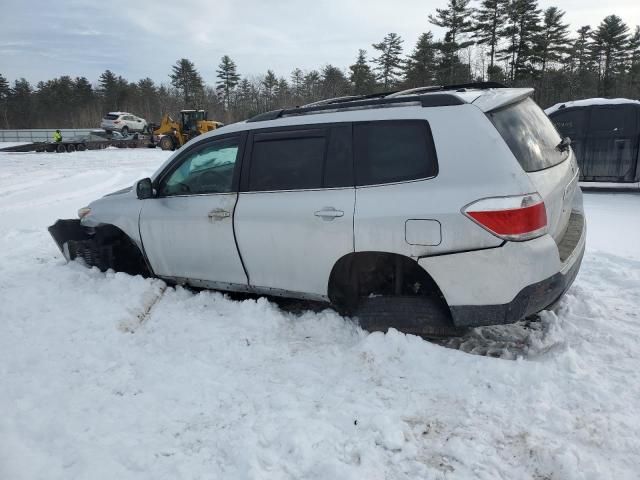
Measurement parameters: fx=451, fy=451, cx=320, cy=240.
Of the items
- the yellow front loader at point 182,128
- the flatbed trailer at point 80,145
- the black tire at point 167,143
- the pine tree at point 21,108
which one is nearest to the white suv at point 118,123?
the flatbed trailer at point 80,145

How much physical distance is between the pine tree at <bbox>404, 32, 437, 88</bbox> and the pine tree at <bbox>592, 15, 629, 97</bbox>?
16.3 meters

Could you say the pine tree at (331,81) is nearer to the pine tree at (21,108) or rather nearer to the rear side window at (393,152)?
the pine tree at (21,108)

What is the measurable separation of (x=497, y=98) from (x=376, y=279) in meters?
1.57

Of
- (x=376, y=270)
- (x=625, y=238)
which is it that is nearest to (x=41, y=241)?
(x=376, y=270)

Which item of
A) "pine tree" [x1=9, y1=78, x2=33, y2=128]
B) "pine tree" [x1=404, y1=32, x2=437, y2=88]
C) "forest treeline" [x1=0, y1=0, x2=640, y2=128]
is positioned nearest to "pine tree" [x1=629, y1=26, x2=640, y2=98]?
"forest treeline" [x1=0, y1=0, x2=640, y2=128]

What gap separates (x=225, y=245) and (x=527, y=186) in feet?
7.85

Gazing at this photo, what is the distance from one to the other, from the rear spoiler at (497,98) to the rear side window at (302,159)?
94cm

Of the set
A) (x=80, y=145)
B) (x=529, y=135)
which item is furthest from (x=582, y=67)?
(x=529, y=135)

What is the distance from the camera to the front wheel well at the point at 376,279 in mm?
3281

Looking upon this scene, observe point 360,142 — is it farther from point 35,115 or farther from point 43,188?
point 35,115

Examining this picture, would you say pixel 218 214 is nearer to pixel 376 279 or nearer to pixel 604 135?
pixel 376 279

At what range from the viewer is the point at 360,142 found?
3.33 meters

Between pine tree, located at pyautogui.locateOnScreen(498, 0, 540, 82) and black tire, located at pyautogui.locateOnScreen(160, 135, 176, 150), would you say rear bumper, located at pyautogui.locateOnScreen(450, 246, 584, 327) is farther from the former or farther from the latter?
pine tree, located at pyautogui.locateOnScreen(498, 0, 540, 82)

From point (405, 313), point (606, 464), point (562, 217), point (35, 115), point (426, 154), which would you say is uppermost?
point (35, 115)
